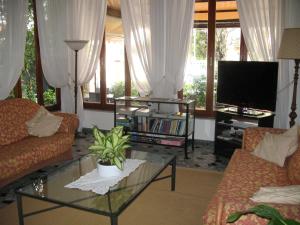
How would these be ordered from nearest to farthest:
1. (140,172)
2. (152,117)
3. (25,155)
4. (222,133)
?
1. (140,172)
2. (25,155)
3. (222,133)
4. (152,117)

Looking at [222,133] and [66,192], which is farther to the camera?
[222,133]

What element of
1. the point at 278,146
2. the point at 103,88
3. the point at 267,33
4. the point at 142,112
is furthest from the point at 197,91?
the point at 278,146

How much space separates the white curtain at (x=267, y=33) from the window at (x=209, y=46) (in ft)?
1.16

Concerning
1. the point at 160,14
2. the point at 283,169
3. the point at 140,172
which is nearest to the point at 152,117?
the point at 160,14

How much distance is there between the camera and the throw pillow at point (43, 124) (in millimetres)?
3900

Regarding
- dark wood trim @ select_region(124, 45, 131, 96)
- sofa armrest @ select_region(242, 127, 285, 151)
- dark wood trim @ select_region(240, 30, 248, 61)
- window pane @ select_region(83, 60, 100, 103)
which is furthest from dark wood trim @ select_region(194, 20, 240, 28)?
sofa armrest @ select_region(242, 127, 285, 151)

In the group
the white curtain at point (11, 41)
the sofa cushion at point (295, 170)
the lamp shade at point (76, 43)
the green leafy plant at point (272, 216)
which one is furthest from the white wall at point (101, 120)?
the green leafy plant at point (272, 216)

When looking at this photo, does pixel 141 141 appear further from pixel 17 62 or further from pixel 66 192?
pixel 66 192

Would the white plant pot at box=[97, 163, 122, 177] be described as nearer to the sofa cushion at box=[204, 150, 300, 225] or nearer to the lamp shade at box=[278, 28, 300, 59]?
the sofa cushion at box=[204, 150, 300, 225]

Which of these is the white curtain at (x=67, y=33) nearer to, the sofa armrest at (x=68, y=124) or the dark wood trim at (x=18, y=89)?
the dark wood trim at (x=18, y=89)

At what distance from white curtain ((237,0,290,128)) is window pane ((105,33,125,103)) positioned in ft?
6.81

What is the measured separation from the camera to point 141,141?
4844mm

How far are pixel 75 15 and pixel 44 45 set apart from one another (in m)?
0.70

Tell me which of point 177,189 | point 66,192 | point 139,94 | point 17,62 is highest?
point 17,62
